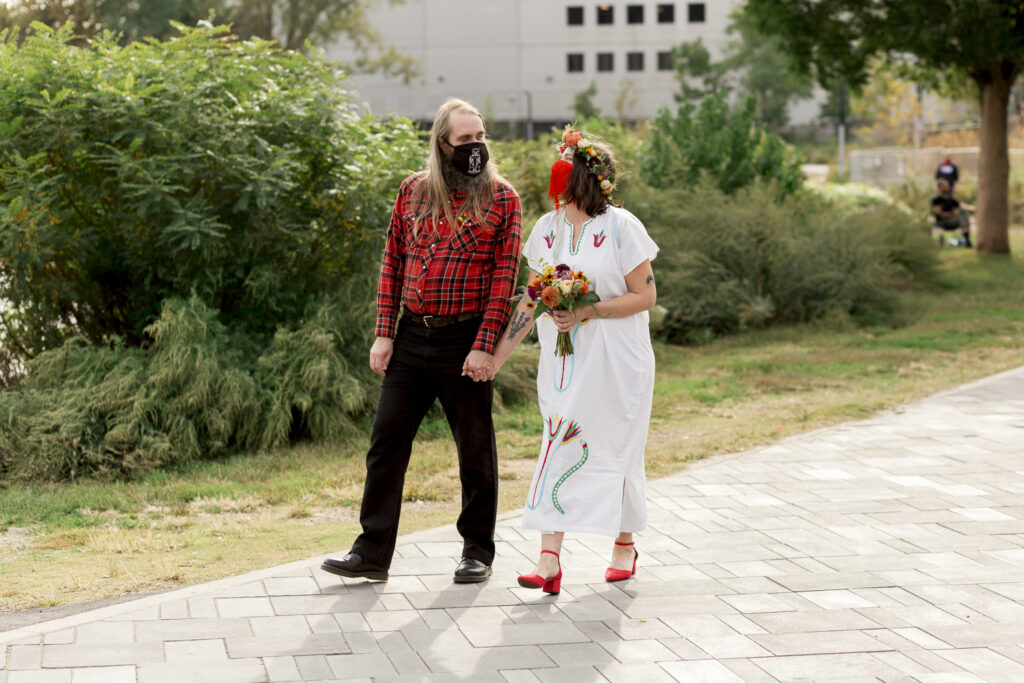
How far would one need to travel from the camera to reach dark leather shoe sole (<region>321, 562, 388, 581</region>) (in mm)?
4969

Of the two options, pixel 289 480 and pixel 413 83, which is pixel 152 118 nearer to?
pixel 289 480

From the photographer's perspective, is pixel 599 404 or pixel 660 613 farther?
pixel 599 404

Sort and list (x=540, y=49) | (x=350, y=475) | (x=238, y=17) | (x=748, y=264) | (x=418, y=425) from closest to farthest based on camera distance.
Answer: (x=418, y=425) < (x=350, y=475) < (x=748, y=264) < (x=238, y=17) < (x=540, y=49)

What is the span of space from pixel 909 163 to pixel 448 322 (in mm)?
30863

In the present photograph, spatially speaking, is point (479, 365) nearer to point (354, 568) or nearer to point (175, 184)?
point (354, 568)

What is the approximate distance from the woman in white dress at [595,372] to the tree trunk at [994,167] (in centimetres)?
1776

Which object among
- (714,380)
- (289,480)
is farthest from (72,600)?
(714,380)

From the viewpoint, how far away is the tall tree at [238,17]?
110 feet

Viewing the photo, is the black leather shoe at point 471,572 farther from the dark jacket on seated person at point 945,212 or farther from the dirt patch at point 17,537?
the dark jacket on seated person at point 945,212

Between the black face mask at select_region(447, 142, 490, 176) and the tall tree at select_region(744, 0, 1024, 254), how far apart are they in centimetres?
1518

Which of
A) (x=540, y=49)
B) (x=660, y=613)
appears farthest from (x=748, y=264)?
(x=540, y=49)

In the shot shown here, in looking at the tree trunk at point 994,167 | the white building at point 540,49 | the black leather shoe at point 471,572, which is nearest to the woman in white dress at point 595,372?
the black leather shoe at point 471,572

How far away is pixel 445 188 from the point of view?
196 inches

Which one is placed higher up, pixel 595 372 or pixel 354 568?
pixel 595 372
